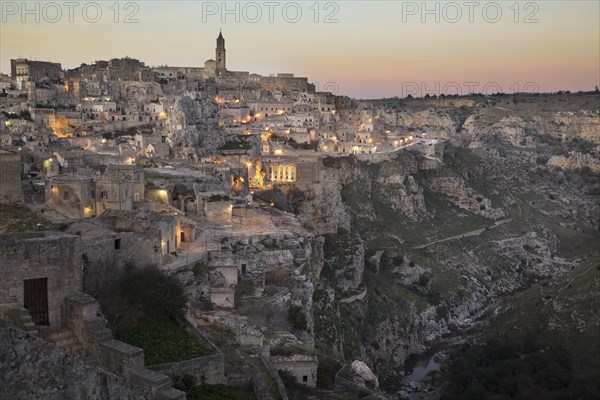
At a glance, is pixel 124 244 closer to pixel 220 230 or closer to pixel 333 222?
pixel 220 230

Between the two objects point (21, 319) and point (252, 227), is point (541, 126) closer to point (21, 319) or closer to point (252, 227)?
point (252, 227)

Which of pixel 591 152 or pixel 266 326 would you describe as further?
pixel 591 152

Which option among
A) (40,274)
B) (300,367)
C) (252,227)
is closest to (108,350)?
(40,274)

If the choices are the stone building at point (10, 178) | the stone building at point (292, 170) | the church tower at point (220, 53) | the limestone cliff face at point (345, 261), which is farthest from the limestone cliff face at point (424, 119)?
the stone building at point (10, 178)

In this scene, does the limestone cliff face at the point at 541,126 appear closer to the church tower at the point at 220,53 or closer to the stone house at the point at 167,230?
the church tower at the point at 220,53

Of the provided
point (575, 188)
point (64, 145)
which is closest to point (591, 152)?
point (575, 188)

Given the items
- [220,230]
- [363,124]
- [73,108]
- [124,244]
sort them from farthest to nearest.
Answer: [363,124] < [73,108] < [220,230] < [124,244]

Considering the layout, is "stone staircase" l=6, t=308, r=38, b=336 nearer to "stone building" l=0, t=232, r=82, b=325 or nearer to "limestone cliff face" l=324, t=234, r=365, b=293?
"stone building" l=0, t=232, r=82, b=325

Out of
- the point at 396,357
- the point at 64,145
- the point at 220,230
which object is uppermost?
the point at 64,145
